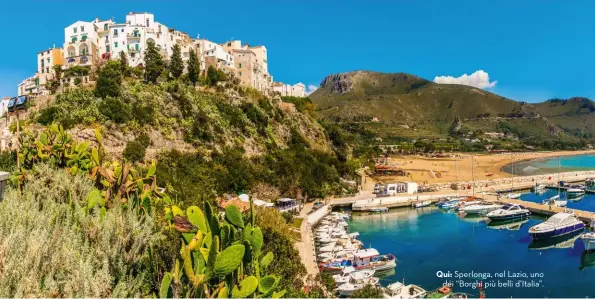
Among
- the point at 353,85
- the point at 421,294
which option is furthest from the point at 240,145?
the point at 353,85

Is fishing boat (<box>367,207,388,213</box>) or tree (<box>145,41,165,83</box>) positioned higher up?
tree (<box>145,41,165,83</box>)

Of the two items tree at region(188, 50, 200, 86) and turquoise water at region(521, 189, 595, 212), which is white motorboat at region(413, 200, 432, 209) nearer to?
turquoise water at region(521, 189, 595, 212)

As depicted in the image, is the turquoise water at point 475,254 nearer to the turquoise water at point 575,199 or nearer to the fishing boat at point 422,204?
the fishing boat at point 422,204

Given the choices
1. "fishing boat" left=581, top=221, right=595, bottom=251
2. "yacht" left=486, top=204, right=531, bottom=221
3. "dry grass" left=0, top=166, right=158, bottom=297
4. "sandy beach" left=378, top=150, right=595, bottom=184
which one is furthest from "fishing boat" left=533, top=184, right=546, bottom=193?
"dry grass" left=0, top=166, right=158, bottom=297

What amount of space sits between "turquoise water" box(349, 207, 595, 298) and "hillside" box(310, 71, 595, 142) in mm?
80142

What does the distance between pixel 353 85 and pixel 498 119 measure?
7792 cm

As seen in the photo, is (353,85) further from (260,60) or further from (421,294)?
(421,294)

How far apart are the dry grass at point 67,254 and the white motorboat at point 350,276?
11966 millimetres

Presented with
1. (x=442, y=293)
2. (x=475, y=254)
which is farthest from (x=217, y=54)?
(x=442, y=293)

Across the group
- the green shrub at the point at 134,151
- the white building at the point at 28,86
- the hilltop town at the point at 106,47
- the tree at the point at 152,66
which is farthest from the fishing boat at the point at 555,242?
the white building at the point at 28,86

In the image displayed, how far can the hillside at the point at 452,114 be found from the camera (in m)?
125

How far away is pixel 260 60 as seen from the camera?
51969 mm

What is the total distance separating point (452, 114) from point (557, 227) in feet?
432

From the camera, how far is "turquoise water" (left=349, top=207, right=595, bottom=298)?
57.5 ft
